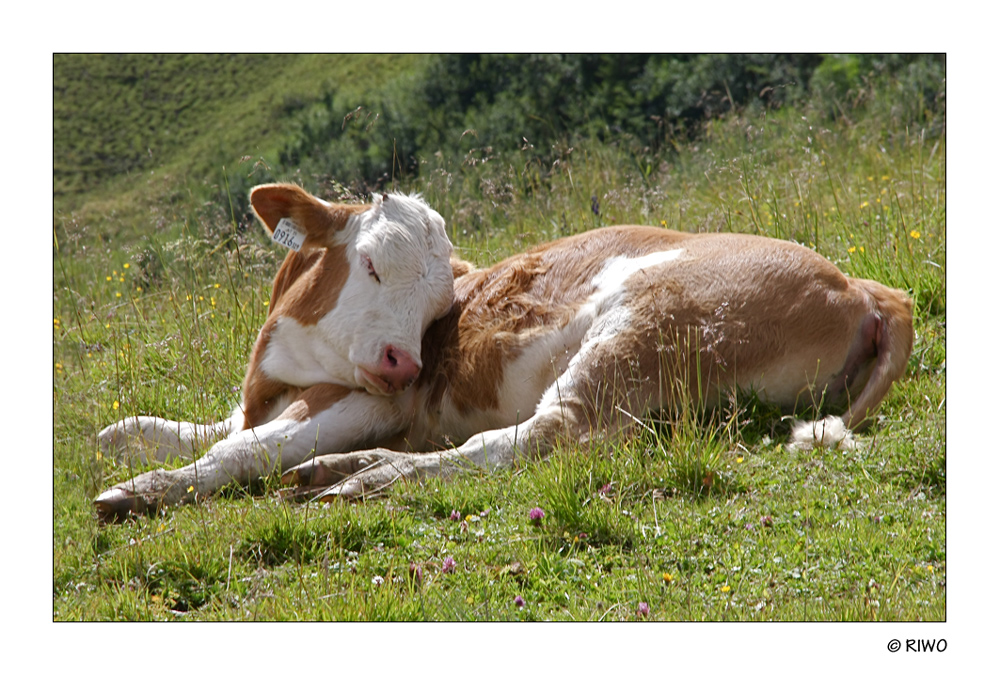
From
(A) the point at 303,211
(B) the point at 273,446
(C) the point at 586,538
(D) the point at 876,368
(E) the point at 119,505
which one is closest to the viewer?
(C) the point at 586,538

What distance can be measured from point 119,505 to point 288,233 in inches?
69.1

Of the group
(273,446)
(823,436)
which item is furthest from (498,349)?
(823,436)

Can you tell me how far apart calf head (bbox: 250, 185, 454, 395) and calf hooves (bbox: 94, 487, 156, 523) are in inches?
45.2

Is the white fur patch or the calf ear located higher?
the calf ear

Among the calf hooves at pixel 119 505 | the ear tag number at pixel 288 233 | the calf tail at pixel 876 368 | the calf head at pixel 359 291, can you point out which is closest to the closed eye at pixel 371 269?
the calf head at pixel 359 291

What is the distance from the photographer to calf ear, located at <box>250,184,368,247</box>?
5074 mm

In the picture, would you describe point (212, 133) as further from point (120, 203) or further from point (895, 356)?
point (895, 356)

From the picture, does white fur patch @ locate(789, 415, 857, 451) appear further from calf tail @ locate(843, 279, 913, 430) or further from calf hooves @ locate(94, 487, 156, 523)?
calf hooves @ locate(94, 487, 156, 523)

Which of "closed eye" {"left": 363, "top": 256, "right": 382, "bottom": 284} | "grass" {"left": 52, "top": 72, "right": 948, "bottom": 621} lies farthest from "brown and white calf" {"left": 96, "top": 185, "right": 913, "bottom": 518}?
"grass" {"left": 52, "top": 72, "right": 948, "bottom": 621}

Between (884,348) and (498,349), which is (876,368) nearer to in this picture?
(884,348)

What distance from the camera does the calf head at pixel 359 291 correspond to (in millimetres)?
4758

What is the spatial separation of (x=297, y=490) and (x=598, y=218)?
4.88 meters

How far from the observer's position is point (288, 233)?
515cm

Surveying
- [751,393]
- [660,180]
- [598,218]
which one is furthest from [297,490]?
[660,180]
